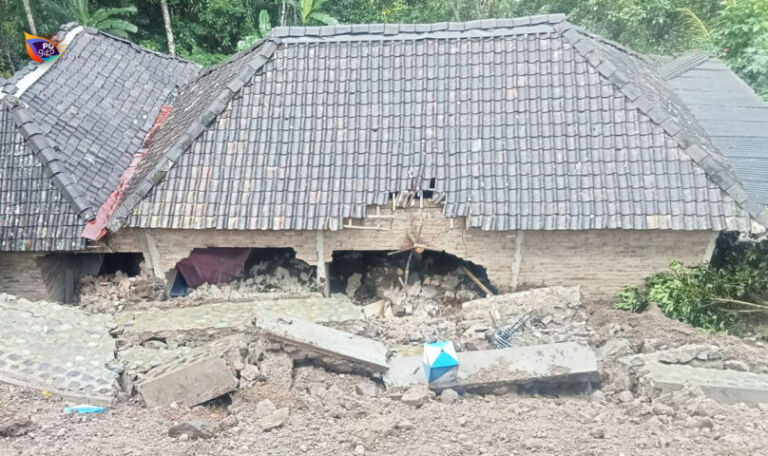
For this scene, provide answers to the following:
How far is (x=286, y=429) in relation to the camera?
5.75 metres

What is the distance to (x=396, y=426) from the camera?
5.71m

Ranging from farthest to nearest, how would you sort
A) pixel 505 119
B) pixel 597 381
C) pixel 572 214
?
1. pixel 505 119
2. pixel 572 214
3. pixel 597 381

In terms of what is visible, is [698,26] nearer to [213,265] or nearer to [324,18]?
[324,18]

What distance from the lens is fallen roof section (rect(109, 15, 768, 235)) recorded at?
859cm

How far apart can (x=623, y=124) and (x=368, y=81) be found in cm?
445

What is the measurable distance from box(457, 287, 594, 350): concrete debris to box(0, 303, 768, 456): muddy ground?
115cm

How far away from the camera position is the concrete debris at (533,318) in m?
7.80

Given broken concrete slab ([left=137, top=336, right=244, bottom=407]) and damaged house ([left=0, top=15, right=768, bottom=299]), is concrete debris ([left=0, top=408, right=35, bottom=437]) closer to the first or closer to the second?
broken concrete slab ([left=137, top=336, right=244, bottom=407])

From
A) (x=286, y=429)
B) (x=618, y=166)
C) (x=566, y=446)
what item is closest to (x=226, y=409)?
(x=286, y=429)

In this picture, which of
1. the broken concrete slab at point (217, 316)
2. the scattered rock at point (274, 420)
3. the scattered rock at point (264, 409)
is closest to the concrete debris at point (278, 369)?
the scattered rock at point (264, 409)

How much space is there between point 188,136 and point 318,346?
464 centimetres

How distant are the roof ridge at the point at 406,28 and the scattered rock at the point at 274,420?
693cm

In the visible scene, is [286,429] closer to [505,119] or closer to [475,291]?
[475,291]

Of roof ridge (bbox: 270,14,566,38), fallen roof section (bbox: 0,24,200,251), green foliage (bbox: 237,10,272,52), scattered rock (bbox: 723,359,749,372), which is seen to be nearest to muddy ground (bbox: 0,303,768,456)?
scattered rock (bbox: 723,359,749,372)
